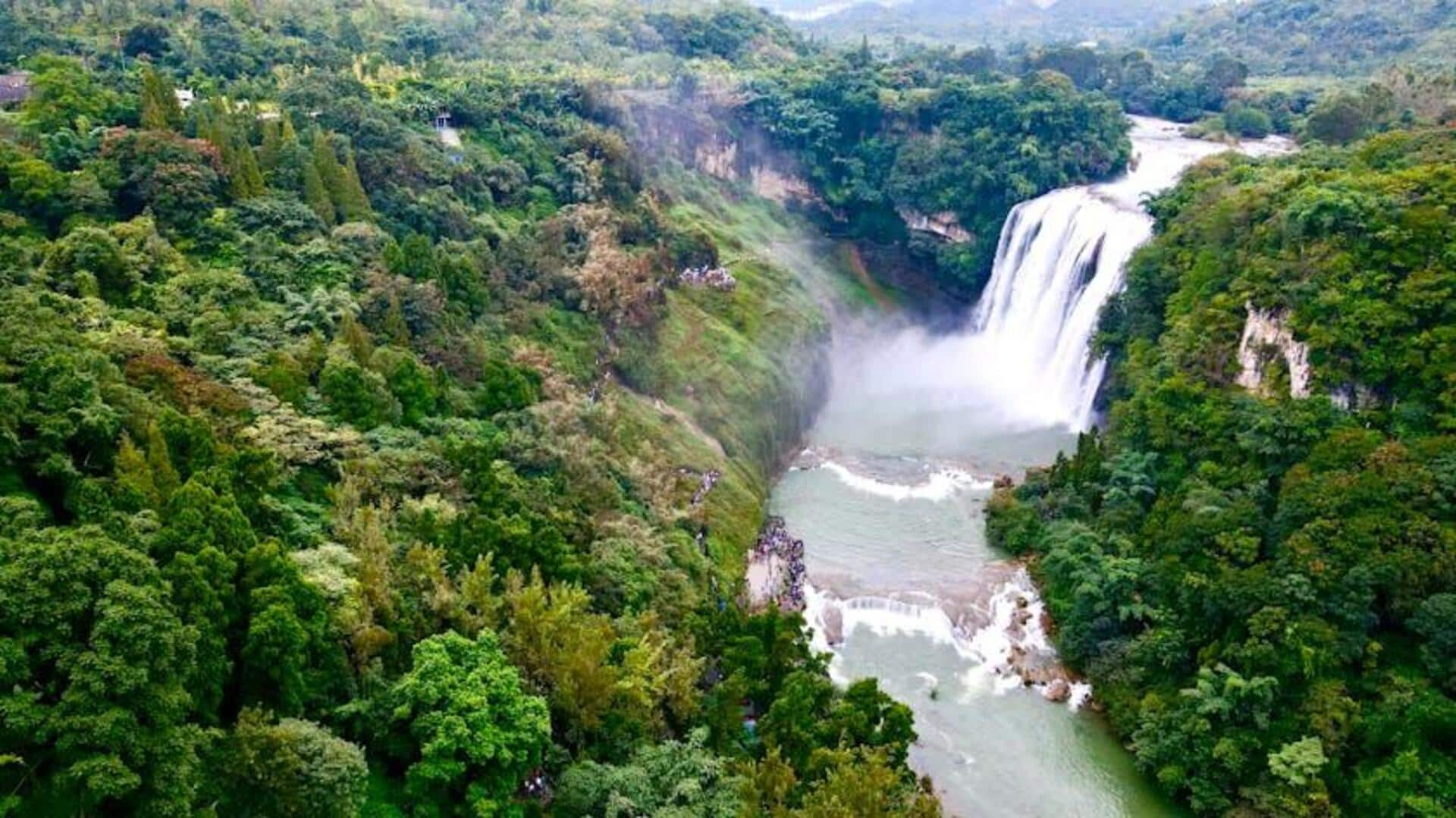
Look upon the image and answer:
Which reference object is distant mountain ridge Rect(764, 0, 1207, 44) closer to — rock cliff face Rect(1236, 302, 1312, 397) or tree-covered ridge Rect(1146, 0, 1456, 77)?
tree-covered ridge Rect(1146, 0, 1456, 77)

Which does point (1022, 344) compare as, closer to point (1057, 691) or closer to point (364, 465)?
point (1057, 691)

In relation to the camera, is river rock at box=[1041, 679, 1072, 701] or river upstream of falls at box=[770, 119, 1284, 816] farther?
river rock at box=[1041, 679, 1072, 701]

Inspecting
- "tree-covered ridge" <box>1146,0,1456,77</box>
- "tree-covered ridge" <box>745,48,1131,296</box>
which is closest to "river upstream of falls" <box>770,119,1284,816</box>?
"tree-covered ridge" <box>745,48,1131,296</box>

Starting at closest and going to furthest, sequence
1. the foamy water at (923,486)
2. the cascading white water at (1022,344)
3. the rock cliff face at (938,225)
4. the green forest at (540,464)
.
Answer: the green forest at (540,464), the foamy water at (923,486), the cascading white water at (1022,344), the rock cliff face at (938,225)

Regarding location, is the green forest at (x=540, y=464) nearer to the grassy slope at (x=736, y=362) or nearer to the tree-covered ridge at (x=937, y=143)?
the grassy slope at (x=736, y=362)

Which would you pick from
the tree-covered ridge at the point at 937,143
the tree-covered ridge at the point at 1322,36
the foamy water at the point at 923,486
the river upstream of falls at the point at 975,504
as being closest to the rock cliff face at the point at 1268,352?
the river upstream of falls at the point at 975,504

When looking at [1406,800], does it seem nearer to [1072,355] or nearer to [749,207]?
[1072,355]

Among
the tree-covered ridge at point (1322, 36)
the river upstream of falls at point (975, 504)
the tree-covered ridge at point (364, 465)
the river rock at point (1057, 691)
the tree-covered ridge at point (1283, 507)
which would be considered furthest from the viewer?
the tree-covered ridge at point (1322, 36)
